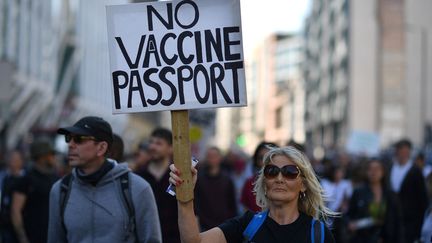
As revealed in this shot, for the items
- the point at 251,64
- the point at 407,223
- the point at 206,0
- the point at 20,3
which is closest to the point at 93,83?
the point at 20,3

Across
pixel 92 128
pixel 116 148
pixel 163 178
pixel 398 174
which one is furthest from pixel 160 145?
pixel 398 174

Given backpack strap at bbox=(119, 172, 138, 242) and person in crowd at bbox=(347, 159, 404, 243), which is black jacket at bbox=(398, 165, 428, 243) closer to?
person in crowd at bbox=(347, 159, 404, 243)

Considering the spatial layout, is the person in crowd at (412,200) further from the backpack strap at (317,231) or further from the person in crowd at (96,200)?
the backpack strap at (317,231)

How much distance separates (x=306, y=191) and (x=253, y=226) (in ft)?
1.33

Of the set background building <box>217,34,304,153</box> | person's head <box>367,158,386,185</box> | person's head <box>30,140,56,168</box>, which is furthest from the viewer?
background building <box>217,34,304,153</box>

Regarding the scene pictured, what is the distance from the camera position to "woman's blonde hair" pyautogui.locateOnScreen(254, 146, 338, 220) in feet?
16.1

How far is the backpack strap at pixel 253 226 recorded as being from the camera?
4695 millimetres

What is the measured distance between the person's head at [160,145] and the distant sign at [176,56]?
9.98ft

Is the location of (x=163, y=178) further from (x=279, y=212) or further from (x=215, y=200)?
(x=279, y=212)

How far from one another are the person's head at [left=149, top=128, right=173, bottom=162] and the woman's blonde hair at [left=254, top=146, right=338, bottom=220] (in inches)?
127

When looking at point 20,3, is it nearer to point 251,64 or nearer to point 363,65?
point 363,65

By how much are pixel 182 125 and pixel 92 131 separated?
1.36 m

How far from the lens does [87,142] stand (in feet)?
19.8

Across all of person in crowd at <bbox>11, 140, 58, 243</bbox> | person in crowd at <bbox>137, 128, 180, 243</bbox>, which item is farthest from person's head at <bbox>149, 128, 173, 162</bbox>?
person in crowd at <bbox>11, 140, 58, 243</bbox>
